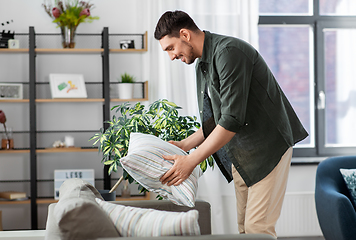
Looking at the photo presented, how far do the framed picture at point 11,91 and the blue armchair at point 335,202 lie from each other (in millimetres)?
2512

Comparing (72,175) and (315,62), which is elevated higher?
(315,62)

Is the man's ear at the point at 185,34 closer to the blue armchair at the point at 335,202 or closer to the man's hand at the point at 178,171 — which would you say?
the man's hand at the point at 178,171

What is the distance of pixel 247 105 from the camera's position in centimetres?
→ 159

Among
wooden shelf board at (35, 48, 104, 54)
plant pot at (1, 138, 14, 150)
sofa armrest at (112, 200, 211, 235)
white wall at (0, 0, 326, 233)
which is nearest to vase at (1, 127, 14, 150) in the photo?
plant pot at (1, 138, 14, 150)

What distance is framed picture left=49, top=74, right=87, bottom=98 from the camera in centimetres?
318

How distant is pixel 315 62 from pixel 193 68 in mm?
1216

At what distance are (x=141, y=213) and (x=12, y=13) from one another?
2817 mm

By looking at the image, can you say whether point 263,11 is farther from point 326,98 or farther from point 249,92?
point 249,92

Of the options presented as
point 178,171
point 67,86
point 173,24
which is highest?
point 173,24

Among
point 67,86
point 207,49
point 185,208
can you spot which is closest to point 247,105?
point 207,49

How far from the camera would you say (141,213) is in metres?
1.20

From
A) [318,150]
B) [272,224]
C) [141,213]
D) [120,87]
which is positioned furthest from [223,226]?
[141,213]

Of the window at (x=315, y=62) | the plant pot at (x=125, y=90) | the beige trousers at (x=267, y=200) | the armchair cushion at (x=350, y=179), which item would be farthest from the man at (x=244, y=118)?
the window at (x=315, y=62)

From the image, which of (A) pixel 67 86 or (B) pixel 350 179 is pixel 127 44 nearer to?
(A) pixel 67 86
